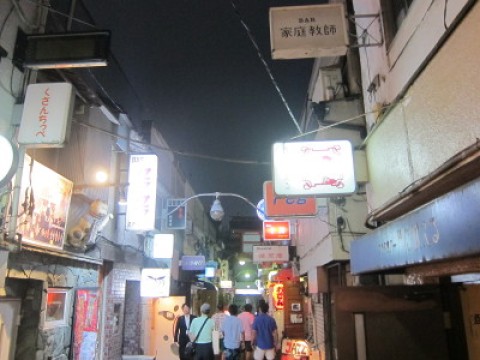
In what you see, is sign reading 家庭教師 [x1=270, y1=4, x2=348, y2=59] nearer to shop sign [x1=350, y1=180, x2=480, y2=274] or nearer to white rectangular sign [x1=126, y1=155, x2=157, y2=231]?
shop sign [x1=350, y1=180, x2=480, y2=274]

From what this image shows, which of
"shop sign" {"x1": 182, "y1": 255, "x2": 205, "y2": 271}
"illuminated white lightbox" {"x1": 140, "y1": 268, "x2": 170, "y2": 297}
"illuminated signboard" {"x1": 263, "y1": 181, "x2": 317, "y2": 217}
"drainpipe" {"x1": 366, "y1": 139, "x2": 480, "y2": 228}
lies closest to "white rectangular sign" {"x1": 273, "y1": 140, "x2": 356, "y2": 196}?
"drainpipe" {"x1": 366, "y1": 139, "x2": 480, "y2": 228}

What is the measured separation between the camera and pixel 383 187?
23.2 feet

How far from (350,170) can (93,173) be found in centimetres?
760

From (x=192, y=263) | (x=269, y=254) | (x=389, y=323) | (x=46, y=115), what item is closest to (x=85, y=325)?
(x=46, y=115)

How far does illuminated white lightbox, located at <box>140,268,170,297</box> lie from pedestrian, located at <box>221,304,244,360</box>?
4166mm

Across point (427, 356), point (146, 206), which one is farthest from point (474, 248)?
point (146, 206)

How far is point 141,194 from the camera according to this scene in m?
13.4

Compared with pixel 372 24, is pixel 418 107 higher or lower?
lower

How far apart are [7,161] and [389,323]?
6.52 meters

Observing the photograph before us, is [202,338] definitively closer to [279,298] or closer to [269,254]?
[269,254]

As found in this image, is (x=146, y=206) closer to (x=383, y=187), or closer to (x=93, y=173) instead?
(x=93, y=173)

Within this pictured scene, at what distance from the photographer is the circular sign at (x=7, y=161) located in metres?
6.30

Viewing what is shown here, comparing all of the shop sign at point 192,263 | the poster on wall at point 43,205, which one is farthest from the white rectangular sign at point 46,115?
the shop sign at point 192,263

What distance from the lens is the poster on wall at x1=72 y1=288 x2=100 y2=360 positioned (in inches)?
424
